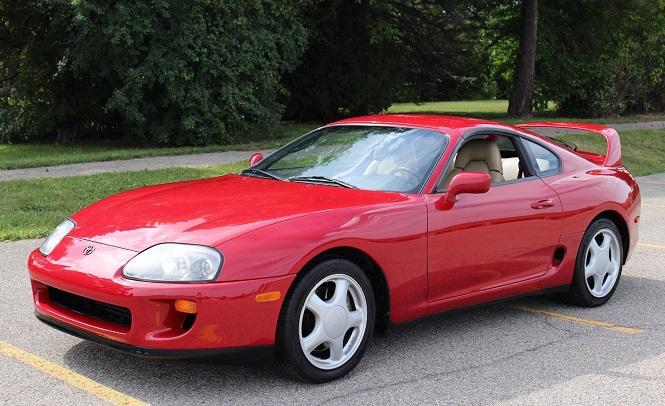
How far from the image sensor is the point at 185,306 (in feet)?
12.7

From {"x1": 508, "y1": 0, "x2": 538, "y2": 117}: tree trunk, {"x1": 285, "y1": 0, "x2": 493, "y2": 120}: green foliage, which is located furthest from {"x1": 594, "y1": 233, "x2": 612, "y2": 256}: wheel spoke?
{"x1": 508, "y1": 0, "x2": 538, "y2": 117}: tree trunk

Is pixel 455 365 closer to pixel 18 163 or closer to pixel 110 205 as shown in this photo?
pixel 110 205

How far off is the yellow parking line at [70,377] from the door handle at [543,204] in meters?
2.88

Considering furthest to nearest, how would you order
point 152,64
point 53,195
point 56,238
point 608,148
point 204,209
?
point 152,64 < point 53,195 < point 608,148 < point 56,238 < point 204,209

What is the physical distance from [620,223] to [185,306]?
12.3ft

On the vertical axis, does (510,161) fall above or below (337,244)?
above

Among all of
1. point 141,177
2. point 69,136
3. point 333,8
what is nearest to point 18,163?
point 141,177

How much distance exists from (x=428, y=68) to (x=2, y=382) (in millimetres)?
26314

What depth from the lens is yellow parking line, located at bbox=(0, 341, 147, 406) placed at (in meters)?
3.99

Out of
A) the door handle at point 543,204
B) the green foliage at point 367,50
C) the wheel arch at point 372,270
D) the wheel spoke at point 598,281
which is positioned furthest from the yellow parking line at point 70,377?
the green foliage at point 367,50


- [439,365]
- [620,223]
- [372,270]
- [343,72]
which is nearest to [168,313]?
[372,270]

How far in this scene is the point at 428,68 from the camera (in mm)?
29391

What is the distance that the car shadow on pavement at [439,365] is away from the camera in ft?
13.6

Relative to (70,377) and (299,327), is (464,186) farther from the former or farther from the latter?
(70,377)
